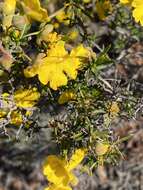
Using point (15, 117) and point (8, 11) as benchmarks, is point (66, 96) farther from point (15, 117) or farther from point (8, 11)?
point (8, 11)

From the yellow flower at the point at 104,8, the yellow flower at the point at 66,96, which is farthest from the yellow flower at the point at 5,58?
the yellow flower at the point at 104,8

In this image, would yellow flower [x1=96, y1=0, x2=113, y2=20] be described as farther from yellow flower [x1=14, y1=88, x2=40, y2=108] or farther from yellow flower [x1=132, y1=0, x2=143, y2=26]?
yellow flower [x1=14, y1=88, x2=40, y2=108]

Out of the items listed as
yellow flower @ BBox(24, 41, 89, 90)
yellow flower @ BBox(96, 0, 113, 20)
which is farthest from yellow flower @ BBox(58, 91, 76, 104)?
yellow flower @ BBox(96, 0, 113, 20)

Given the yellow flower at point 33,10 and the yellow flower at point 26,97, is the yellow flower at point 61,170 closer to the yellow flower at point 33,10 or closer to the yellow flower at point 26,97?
the yellow flower at point 26,97

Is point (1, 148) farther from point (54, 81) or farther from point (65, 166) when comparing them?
point (54, 81)

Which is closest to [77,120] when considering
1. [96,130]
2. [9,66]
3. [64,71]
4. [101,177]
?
[96,130]
